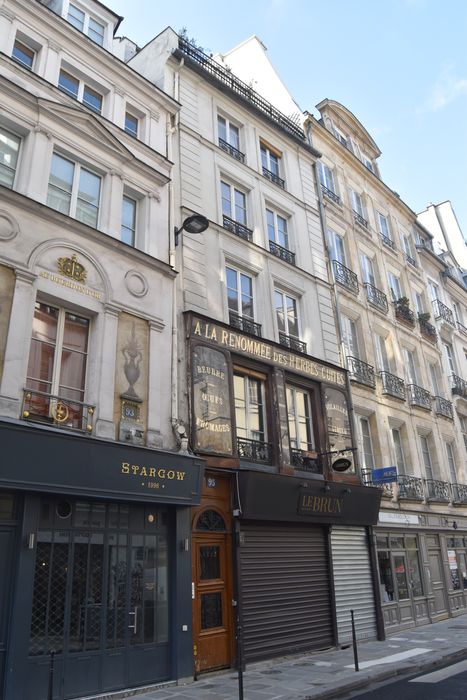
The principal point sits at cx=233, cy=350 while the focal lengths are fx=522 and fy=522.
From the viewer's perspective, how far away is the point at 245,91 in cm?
1573

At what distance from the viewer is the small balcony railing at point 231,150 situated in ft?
46.3

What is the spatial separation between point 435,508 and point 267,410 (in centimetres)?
837

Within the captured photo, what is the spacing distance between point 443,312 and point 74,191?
18.3 m

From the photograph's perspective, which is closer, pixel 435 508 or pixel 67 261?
pixel 67 261

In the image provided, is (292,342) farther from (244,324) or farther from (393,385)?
(393,385)

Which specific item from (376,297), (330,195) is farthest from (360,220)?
(376,297)

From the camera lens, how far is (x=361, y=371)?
15547mm

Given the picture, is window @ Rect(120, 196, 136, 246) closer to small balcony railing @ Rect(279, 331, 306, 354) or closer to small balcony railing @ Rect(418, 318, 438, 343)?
small balcony railing @ Rect(279, 331, 306, 354)

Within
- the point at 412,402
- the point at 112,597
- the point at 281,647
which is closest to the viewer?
the point at 112,597

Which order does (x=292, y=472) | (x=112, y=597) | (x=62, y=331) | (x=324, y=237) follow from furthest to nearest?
(x=324, y=237), (x=292, y=472), (x=62, y=331), (x=112, y=597)

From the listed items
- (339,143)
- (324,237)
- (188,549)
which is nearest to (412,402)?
(324,237)

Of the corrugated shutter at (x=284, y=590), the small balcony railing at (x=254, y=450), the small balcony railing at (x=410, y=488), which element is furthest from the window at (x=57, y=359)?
the small balcony railing at (x=410, y=488)

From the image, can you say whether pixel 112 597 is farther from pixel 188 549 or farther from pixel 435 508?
pixel 435 508

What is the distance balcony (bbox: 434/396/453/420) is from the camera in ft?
62.8
